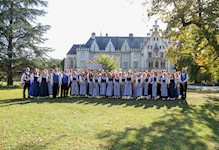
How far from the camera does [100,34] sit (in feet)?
269

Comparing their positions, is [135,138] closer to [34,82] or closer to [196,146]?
[196,146]

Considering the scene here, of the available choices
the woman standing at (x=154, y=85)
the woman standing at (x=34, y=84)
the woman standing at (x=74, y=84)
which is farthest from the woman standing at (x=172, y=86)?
the woman standing at (x=34, y=84)

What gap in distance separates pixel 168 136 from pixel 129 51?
71.7 meters

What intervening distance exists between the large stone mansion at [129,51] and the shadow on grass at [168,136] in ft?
220

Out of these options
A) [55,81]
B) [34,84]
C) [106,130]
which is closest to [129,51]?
[55,81]

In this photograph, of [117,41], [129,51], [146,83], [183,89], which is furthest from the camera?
[117,41]

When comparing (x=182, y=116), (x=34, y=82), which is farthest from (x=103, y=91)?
(x=182, y=116)

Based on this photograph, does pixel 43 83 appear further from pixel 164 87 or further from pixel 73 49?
pixel 73 49

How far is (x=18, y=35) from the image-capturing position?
31.9 meters

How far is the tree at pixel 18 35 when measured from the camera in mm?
30500

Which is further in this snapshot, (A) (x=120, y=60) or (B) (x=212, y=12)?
(A) (x=120, y=60)

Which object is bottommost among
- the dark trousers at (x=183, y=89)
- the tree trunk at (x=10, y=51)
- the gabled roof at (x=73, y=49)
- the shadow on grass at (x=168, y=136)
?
the shadow on grass at (x=168, y=136)

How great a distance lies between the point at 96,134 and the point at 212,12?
12.0 m

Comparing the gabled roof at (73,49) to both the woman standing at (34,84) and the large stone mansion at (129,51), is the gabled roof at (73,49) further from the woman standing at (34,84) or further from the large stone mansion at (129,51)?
the woman standing at (34,84)
